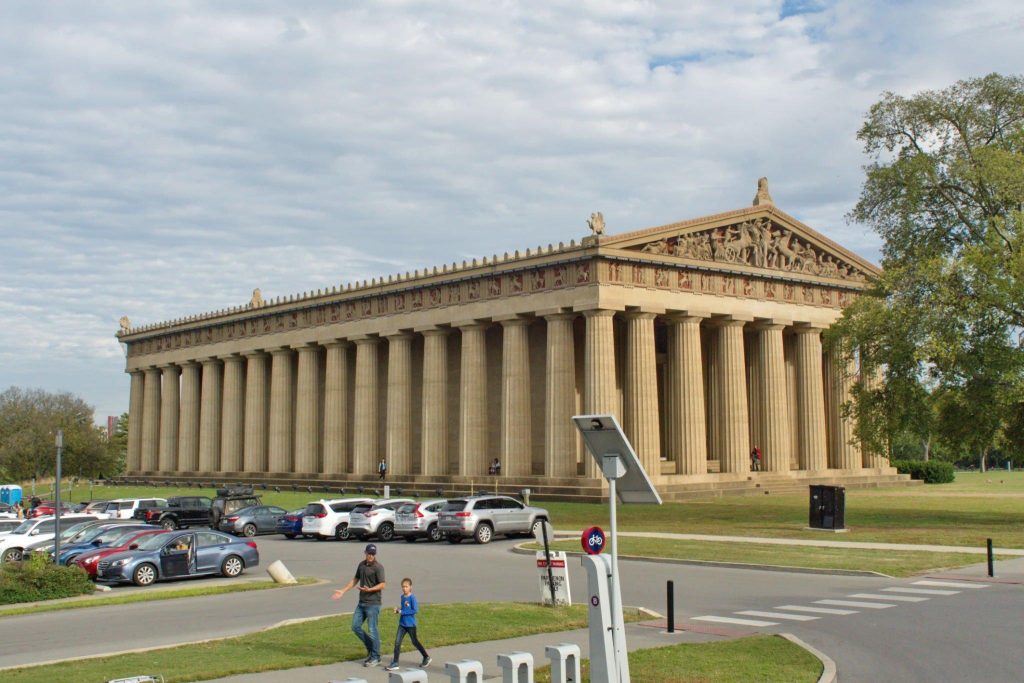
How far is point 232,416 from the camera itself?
86.2m

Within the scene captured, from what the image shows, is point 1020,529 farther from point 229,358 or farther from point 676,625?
point 229,358

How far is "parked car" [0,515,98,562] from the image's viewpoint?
115ft

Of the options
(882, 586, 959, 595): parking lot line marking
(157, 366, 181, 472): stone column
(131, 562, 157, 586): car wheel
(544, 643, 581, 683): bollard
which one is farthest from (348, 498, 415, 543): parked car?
(157, 366, 181, 472): stone column

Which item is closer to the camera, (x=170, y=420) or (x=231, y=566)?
(x=231, y=566)

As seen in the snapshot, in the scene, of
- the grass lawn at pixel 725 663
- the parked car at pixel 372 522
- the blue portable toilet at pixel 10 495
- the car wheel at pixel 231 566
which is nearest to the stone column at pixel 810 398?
the parked car at pixel 372 522

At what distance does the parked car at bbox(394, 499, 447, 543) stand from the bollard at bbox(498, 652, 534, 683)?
26730 mm

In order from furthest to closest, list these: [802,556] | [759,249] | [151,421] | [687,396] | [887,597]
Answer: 1. [151,421]
2. [759,249]
3. [687,396]
4. [802,556]
5. [887,597]

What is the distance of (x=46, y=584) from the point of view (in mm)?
26094

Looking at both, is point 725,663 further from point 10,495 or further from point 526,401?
point 10,495

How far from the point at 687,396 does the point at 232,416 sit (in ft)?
132

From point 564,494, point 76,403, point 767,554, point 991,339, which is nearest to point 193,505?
point 564,494

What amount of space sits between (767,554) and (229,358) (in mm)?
63456

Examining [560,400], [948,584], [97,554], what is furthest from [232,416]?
[948,584]

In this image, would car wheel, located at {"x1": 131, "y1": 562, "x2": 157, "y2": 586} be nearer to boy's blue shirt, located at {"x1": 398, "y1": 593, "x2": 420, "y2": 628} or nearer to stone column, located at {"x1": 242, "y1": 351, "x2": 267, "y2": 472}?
boy's blue shirt, located at {"x1": 398, "y1": 593, "x2": 420, "y2": 628}
